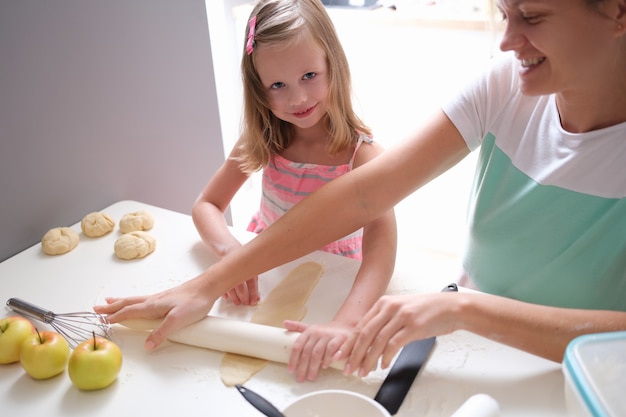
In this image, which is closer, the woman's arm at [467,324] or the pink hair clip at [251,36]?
the woman's arm at [467,324]

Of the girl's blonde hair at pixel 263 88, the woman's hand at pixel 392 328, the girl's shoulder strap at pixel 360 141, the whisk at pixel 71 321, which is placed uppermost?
the girl's blonde hair at pixel 263 88

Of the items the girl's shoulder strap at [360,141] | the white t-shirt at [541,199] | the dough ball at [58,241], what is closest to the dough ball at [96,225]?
the dough ball at [58,241]

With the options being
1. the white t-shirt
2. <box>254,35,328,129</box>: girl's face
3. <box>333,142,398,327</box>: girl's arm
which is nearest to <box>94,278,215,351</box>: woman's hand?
<box>333,142,398,327</box>: girl's arm

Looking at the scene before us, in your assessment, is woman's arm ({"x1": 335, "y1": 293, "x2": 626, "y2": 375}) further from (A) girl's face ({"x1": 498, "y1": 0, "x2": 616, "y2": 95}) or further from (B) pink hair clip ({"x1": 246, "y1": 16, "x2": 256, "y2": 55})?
(B) pink hair clip ({"x1": 246, "y1": 16, "x2": 256, "y2": 55})

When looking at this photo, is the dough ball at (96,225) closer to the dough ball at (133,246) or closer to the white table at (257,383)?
the dough ball at (133,246)

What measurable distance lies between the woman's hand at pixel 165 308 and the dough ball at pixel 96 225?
33cm

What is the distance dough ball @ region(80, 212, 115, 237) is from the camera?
1302 mm

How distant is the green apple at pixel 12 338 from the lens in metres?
0.90

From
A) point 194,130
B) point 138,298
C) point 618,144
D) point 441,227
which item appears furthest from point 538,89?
point 441,227

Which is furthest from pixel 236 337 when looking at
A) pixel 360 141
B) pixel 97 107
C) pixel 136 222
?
pixel 97 107

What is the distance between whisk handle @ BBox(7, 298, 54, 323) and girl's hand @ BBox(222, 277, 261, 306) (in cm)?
31

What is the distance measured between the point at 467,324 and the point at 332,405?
26 cm

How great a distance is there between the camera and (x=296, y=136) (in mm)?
1442

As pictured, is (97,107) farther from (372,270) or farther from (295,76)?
(372,270)
